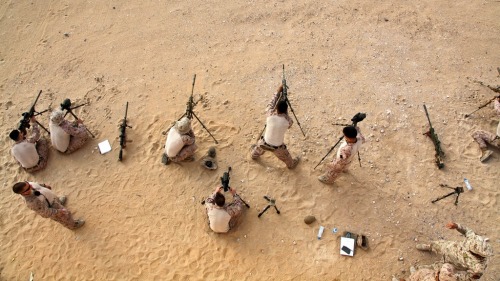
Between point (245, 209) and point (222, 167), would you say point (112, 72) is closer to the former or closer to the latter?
point (222, 167)

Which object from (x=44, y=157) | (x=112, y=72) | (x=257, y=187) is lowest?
(x=257, y=187)

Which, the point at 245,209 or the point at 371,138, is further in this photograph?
the point at 371,138

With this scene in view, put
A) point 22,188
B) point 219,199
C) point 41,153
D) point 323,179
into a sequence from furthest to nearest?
point 41,153 < point 323,179 < point 219,199 < point 22,188

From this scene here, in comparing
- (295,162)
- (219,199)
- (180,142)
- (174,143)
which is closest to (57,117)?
(174,143)

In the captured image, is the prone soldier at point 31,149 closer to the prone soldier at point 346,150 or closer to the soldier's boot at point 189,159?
the soldier's boot at point 189,159

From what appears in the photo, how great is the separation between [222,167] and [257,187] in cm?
95

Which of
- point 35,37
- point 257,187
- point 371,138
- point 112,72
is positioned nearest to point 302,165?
point 257,187

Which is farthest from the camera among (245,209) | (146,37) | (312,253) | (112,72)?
(146,37)

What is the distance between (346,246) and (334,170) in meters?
1.51

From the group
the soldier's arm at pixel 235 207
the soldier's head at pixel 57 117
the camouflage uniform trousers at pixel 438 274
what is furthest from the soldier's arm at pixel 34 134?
the camouflage uniform trousers at pixel 438 274

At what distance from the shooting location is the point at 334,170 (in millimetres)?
7566

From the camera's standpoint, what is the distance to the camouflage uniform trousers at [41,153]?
8562 millimetres

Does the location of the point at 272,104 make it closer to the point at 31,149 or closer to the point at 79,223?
the point at 79,223

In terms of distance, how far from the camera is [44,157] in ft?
28.6
